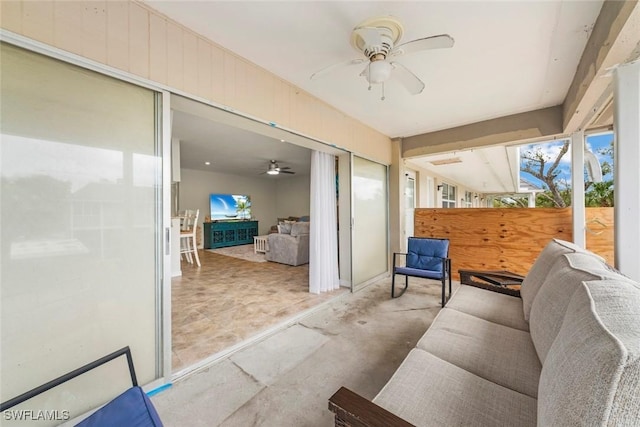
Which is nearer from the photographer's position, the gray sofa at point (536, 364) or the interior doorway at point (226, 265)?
the gray sofa at point (536, 364)

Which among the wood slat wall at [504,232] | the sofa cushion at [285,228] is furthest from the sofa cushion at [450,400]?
the sofa cushion at [285,228]

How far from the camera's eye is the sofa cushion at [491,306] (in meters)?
1.63

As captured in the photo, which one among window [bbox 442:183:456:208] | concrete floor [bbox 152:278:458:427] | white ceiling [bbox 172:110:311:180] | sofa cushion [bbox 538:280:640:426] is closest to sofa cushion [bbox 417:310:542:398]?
sofa cushion [bbox 538:280:640:426]

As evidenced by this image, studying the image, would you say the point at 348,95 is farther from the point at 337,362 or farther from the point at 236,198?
the point at 236,198

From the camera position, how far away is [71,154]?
1.27m

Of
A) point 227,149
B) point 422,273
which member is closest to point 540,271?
point 422,273

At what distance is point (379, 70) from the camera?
168cm

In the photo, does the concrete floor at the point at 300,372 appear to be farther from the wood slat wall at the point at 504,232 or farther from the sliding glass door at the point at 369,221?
the wood slat wall at the point at 504,232

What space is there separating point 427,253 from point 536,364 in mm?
2179

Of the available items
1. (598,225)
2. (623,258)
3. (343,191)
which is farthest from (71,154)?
(598,225)

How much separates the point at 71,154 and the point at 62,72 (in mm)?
426

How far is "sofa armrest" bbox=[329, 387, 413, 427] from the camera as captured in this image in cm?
79

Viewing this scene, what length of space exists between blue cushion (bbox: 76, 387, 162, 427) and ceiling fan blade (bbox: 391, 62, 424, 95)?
235cm

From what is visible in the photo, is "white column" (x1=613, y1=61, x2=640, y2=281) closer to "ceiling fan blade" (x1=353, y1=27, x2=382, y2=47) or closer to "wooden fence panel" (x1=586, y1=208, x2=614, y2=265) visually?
"ceiling fan blade" (x1=353, y1=27, x2=382, y2=47)
